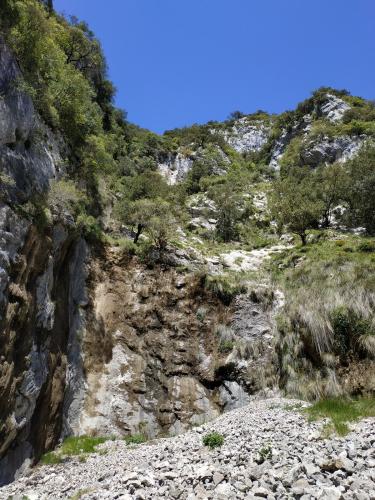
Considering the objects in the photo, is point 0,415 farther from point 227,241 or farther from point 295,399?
point 227,241

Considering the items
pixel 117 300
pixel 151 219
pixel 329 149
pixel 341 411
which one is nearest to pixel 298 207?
pixel 151 219

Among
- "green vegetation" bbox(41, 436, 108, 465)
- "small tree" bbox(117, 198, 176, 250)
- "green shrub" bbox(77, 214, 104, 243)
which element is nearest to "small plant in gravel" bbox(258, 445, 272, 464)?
"green vegetation" bbox(41, 436, 108, 465)

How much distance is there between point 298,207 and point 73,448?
24585mm

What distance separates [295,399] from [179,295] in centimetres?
900

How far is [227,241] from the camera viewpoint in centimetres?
3691

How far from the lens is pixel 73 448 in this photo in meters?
14.9

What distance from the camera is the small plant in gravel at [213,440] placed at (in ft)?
34.4

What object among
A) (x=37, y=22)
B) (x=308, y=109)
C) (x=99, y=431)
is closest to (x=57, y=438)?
(x=99, y=431)

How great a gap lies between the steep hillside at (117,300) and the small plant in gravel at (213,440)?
5.79 m

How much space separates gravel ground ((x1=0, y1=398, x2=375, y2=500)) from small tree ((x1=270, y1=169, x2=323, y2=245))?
21391mm

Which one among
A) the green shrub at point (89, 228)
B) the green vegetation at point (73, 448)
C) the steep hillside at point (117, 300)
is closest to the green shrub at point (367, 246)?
the steep hillside at point (117, 300)

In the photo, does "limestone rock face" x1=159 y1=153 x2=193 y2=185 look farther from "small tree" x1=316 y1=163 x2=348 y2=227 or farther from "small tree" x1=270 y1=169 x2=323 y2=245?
"small tree" x1=316 y1=163 x2=348 y2=227

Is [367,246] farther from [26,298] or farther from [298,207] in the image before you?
[26,298]

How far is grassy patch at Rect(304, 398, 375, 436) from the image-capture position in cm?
1032
